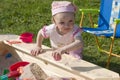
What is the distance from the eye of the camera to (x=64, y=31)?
372 centimetres

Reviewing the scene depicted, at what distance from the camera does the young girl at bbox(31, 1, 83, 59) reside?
3430mm

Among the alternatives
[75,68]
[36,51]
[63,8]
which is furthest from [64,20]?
[75,68]

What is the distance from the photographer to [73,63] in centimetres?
316

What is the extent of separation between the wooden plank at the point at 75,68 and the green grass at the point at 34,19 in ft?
4.39

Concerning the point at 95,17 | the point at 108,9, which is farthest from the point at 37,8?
the point at 108,9

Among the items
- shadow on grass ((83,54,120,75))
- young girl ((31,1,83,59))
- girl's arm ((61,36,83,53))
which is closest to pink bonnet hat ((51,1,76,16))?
young girl ((31,1,83,59))

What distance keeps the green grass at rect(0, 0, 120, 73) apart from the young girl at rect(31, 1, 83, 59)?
102 cm

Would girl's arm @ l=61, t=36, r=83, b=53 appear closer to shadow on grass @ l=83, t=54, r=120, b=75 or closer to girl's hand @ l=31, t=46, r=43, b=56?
girl's hand @ l=31, t=46, r=43, b=56

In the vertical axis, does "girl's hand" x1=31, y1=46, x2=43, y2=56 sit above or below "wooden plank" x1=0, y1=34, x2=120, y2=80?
above

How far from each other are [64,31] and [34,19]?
Answer: 10.5 ft

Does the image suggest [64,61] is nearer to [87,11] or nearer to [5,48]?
[5,48]

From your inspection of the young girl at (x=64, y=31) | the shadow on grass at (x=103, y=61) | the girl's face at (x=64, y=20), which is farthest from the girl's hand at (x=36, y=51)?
the shadow on grass at (x=103, y=61)

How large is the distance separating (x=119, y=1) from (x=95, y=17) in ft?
5.73

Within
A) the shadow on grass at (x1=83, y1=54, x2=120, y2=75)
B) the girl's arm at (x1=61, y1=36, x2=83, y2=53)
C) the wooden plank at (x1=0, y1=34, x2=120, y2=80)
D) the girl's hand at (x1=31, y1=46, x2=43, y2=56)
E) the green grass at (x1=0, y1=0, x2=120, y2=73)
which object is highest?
the girl's arm at (x1=61, y1=36, x2=83, y2=53)
